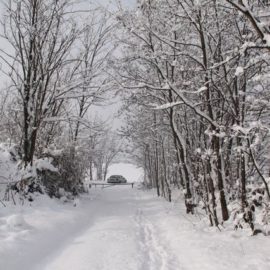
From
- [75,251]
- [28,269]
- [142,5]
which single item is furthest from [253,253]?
[142,5]

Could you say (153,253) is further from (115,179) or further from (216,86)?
(115,179)

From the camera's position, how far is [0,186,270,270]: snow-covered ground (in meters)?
6.68

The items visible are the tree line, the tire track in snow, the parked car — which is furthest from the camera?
the parked car

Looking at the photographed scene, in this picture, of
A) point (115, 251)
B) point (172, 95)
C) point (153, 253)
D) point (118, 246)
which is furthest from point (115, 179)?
point (153, 253)

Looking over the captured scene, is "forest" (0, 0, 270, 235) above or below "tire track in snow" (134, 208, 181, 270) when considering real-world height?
above

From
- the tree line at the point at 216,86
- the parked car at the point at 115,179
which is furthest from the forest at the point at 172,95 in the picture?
the parked car at the point at 115,179

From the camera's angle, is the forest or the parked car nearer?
the forest

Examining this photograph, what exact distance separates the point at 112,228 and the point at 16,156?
230 inches

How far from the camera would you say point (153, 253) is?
305 inches

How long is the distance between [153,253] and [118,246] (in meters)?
1.02

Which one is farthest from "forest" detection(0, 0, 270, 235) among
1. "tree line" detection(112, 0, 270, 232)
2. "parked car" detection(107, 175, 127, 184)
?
"parked car" detection(107, 175, 127, 184)

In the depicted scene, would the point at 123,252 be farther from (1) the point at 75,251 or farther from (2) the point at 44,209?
(2) the point at 44,209

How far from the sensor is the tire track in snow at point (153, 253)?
6.63 m

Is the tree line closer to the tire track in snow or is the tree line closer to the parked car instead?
the tire track in snow
